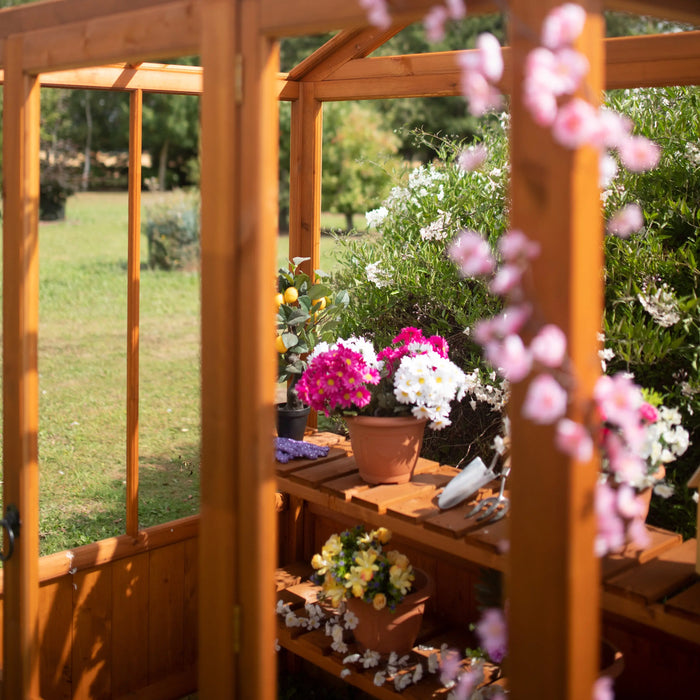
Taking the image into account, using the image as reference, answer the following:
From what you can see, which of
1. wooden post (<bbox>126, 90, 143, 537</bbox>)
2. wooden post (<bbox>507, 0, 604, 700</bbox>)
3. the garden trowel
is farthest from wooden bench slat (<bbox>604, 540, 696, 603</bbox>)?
wooden post (<bbox>126, 90, 143, 537</bbox>)

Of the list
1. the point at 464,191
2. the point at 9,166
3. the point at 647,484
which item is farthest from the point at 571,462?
the point at 464,191

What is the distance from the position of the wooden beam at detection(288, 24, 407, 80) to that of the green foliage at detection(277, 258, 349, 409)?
65 cm

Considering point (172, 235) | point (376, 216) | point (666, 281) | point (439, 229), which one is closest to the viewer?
point (666, 281)

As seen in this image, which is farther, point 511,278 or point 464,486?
point 464,486

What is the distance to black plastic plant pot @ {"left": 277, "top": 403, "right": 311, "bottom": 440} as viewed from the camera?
9.64ft

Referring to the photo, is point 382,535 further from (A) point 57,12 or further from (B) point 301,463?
(A) point 57,12

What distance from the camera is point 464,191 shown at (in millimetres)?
3389

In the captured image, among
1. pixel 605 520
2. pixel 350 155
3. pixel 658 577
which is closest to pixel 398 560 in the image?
pixel 658 577

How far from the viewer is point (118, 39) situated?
1.72 m

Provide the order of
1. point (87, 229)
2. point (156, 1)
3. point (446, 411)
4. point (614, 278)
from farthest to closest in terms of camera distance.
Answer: point (87, 229) < point (614, 278) < point (446, 411) < point (156, 1)

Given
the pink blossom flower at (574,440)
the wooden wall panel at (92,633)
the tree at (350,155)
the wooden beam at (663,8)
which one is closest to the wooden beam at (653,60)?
the wooden beam at (663,8)

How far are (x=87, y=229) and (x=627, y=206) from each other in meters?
10.3

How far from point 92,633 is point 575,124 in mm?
2223

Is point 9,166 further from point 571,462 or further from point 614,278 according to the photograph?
point 614,278
